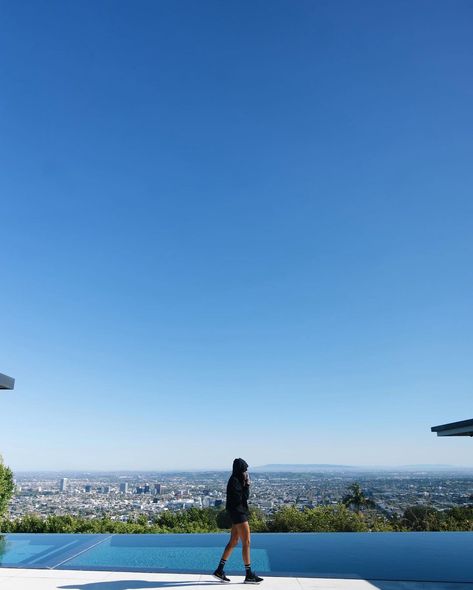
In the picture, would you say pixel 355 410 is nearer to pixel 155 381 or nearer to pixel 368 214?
pixel 155 381

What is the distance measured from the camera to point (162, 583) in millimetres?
4832

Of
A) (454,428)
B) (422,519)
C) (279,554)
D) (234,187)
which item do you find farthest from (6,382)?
(234,187)

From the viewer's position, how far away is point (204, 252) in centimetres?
1717

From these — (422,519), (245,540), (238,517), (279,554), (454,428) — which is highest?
(454,428)

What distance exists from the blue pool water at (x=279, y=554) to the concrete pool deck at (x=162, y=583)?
0.97ft

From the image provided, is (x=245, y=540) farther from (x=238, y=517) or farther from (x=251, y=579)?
(x=251, y=579)

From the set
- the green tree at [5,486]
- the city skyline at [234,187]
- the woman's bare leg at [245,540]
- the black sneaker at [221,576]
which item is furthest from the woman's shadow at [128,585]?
the green tree at [5,486]

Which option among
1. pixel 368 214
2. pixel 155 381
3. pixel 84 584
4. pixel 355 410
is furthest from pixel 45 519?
pixel 355 410

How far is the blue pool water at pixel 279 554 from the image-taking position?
5594mm

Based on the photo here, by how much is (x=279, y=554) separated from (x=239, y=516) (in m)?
2.41

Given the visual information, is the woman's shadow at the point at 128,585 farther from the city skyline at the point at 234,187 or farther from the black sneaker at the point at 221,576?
the city skyline at the point at 234,187

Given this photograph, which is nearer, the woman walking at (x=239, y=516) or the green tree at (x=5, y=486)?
the woman walking at (x=239, y=516)

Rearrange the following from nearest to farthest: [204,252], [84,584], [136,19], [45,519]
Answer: [84,584], [45,519], [136,19], [204,252]

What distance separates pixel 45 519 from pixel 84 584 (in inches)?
269
